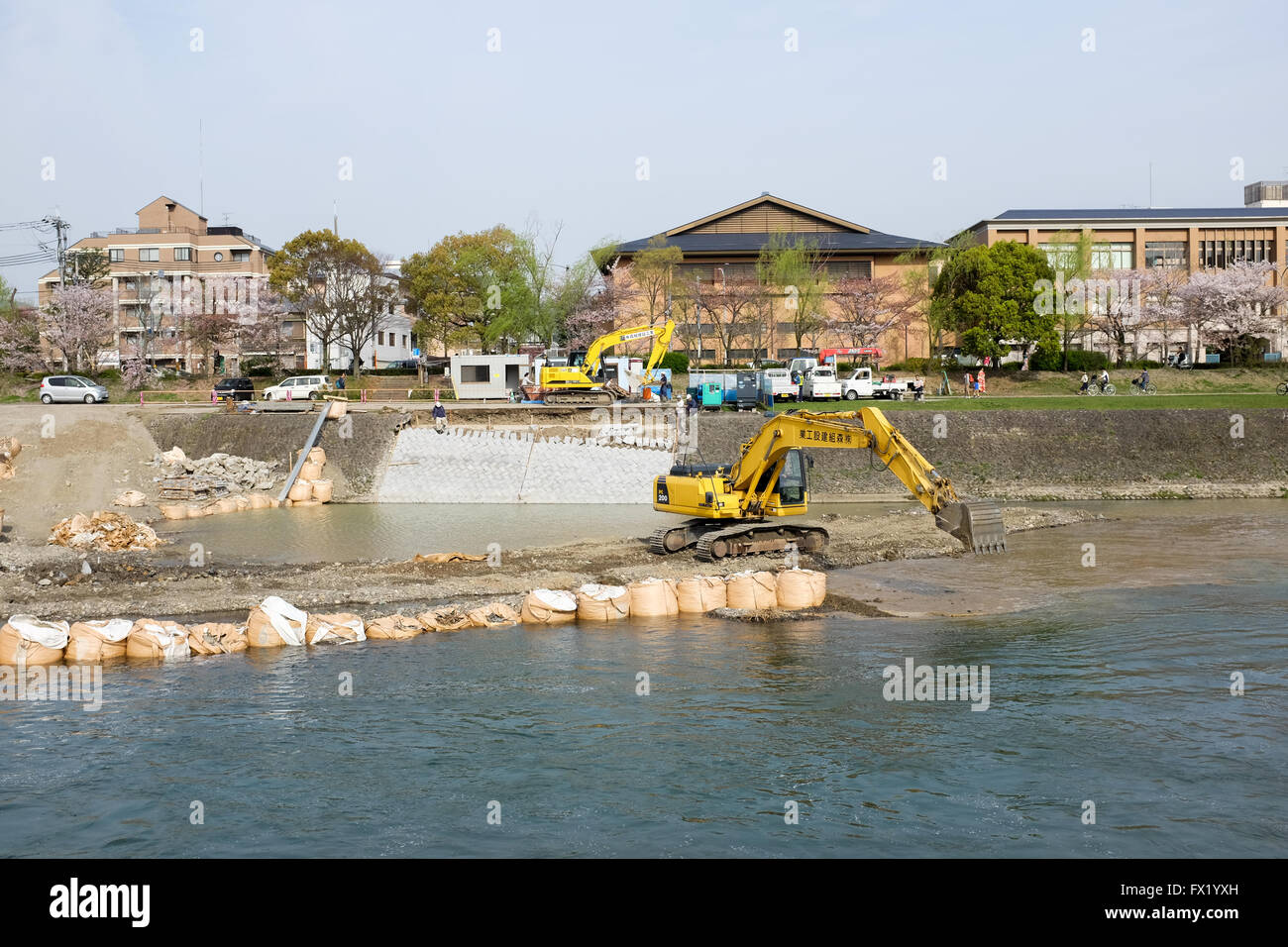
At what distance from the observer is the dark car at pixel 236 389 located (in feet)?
186

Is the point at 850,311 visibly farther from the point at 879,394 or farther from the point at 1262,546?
the point at 1262,546

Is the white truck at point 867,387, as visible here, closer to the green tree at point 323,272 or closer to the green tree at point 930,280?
the green tree at point 930,280

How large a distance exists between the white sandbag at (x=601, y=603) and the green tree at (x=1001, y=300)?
48.1 m

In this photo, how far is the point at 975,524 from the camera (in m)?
19.8

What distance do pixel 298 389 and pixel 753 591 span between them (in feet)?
137

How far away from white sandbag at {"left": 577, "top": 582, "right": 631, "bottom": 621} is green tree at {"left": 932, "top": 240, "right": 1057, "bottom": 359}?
48132mm

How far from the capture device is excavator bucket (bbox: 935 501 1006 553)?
19797 millimetres

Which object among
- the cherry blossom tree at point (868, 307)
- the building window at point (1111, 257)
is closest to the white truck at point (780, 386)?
the cherry blossom tree at point (868, 307)

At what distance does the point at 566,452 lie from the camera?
133 feet

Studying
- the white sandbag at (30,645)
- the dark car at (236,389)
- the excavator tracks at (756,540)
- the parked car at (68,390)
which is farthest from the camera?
the dark car at (236,389)

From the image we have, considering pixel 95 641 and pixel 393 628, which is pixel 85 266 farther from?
Answer: pixel 393 628

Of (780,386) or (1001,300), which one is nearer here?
(780,386)

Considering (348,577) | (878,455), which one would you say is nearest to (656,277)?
(878,455)
